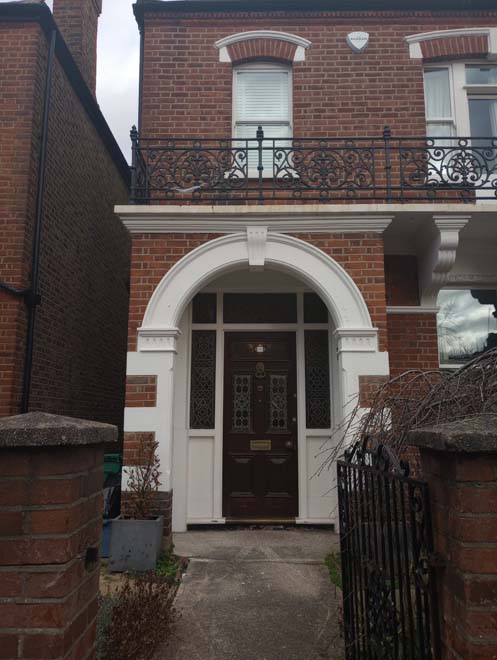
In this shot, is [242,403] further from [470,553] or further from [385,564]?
[470,553]

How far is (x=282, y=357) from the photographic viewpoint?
7004 mm

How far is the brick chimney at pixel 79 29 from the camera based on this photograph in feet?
30.2

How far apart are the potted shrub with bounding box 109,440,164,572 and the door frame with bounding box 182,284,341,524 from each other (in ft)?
3.94

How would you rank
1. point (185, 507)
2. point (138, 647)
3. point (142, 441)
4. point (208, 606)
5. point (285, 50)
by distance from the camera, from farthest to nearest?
1. point (285, 50)
2. point (185, 507)
3. point (142, 441)
4. point (208, 606)
5. point (138, 647)

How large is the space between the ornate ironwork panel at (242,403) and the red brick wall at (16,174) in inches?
103

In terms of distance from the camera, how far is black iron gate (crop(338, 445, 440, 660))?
6.44 ft

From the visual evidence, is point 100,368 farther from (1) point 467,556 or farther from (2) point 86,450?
(1) point 467,556

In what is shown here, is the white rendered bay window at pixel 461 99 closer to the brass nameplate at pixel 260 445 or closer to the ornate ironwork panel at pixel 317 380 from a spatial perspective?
the ornate ironwork panel at pixel 317 380

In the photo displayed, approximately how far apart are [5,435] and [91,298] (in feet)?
23.9

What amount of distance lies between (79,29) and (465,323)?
8.17 m

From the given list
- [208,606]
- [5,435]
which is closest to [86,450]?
[5,435]

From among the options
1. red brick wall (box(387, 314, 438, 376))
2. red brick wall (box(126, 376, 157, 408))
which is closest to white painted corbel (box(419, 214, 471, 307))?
red brick wall (box(387, 314, 438, 376))

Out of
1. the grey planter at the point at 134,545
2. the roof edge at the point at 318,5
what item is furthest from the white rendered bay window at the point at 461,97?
the grey planter at the point at 134,545

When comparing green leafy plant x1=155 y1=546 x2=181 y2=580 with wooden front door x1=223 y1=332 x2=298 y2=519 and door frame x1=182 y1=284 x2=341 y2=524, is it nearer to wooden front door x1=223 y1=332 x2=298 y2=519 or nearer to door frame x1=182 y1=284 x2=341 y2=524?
door frame x1=182 y1=284 x2=341 y2=524
